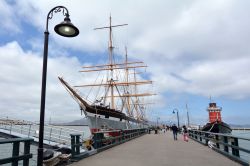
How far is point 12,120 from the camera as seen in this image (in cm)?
2138

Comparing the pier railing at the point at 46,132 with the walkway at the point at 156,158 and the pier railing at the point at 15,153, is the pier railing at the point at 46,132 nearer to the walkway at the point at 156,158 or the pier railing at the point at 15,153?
the walkway at the point at 156,158

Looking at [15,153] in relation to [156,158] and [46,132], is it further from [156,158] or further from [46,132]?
[46,132]

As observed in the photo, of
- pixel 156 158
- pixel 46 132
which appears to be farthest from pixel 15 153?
pixel 46 132

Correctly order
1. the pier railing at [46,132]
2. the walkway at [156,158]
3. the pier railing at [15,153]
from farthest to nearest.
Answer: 1. the pier railing at [46,132]
2. the walkway at [156,158]
3. the pier railing at [15,153]

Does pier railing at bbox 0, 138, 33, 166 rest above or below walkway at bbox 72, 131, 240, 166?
above

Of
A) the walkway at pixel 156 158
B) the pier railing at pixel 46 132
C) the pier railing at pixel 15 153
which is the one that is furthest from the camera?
the pier railing at pixel 46 132

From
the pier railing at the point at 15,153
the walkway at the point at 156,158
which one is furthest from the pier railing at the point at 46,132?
the pier railing at the point at 15,153

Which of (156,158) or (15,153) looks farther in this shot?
(156,158)

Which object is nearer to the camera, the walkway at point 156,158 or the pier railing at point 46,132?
the walkway at point 156,158

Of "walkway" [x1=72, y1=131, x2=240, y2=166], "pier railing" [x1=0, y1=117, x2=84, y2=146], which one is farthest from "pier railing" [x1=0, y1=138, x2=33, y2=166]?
"pier railing" [x1=0, y1=117, x2=84, y2=146]

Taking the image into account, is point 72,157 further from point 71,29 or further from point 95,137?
point 71,29

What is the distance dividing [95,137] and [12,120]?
40.3ft

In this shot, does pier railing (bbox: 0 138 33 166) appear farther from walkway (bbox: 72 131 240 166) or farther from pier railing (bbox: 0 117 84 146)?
pier railing (bbox: 0 117 84 146)

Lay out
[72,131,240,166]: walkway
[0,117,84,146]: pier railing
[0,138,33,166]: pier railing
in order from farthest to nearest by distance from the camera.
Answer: [0,117,84,146]: pier railing → [72,131,240,166]: walkway → [0,138,33,166]: pier railing
